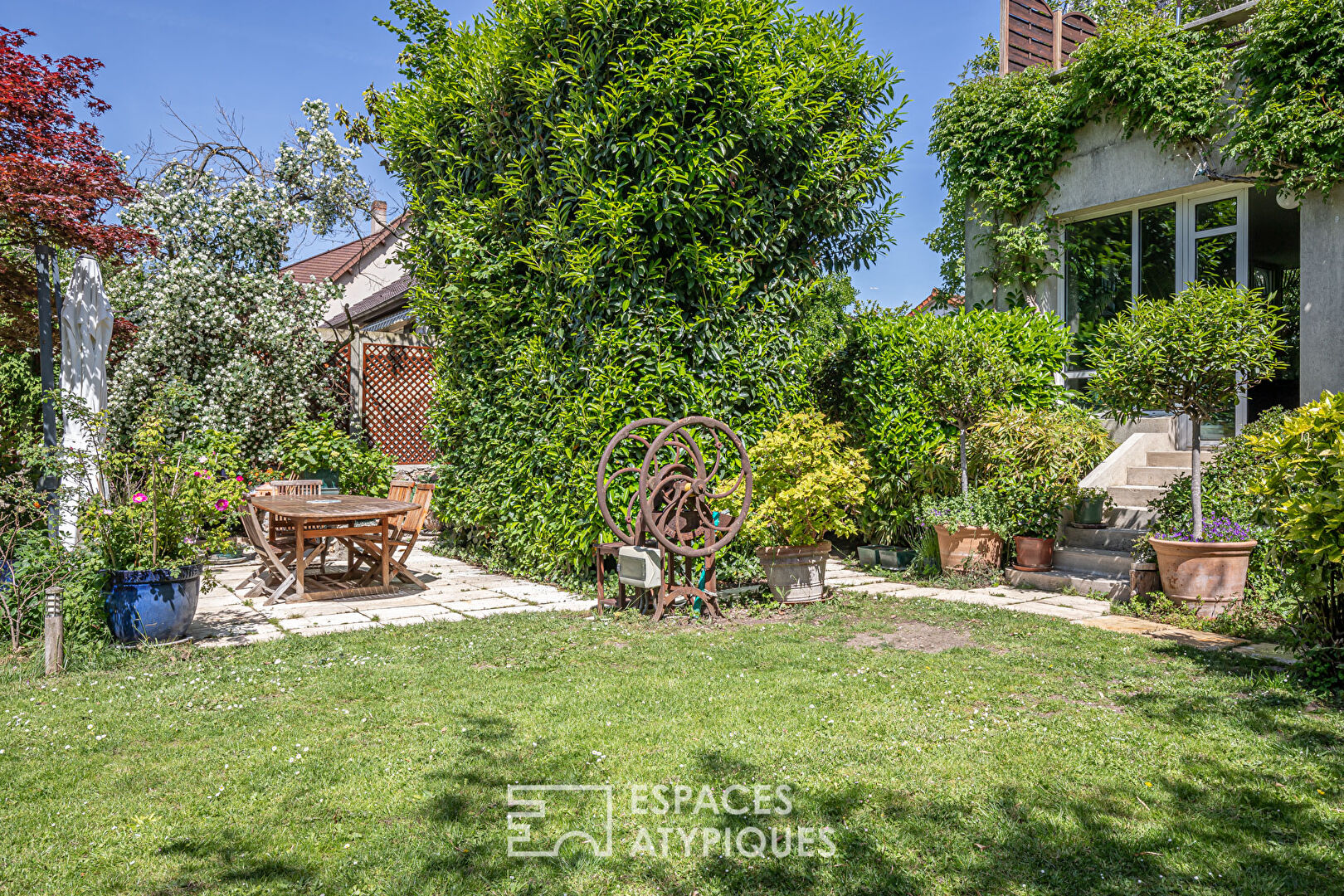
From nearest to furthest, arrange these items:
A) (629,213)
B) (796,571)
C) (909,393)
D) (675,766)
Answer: (675,766) → (796,571) → (629,213) → (909,393)

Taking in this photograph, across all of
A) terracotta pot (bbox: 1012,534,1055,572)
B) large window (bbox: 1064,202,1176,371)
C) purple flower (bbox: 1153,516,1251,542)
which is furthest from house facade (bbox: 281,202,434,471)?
purple flower (bbox: 1153,516,1251,542)

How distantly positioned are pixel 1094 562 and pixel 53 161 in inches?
355

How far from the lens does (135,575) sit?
5219mm

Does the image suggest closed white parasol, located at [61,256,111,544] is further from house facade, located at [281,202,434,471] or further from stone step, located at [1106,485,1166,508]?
stone step, located at [1106,485,1166,508]

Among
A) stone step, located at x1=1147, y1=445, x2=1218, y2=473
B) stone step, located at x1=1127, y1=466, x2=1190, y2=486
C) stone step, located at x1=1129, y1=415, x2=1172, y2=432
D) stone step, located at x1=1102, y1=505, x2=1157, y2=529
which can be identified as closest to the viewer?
stone step, located at x1=1102, y1=505, x2=1157, y2=529

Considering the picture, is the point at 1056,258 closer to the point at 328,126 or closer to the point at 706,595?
the point at 706,595

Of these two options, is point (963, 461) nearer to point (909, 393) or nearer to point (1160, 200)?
point (909, 393)

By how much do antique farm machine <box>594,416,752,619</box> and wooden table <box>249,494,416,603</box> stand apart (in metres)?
1.87

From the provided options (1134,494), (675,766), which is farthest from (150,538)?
(1134,494)

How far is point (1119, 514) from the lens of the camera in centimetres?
792

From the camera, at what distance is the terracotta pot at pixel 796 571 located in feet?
21.5

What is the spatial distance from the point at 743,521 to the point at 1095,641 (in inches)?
95.8

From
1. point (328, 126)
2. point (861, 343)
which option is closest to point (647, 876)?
point (861, 343)

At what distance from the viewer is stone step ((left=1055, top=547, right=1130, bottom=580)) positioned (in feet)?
23.7
